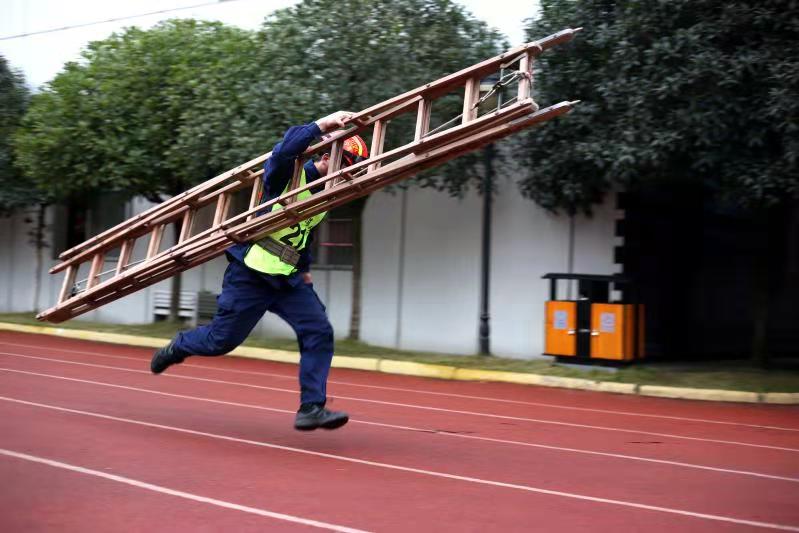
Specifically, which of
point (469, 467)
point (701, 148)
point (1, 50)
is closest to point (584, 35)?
point (701, 148)

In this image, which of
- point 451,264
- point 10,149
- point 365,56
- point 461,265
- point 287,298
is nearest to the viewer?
point 287,298

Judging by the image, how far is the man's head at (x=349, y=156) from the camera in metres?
6.67

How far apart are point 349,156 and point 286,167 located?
1.54ft

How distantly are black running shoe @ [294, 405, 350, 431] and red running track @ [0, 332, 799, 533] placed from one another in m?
0.19

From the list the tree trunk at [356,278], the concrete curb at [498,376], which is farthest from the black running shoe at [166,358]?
the tree trunk at [356,278]

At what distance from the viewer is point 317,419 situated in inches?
259

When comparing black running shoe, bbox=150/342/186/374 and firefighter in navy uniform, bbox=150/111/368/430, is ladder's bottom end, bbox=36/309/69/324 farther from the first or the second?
firefighter in navy uniform, bbox=150/111/368/430

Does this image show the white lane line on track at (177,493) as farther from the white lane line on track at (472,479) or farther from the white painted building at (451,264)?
the white painted building at (451,264)

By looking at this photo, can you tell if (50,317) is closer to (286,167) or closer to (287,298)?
(287,298)

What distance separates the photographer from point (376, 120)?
21.5 feet

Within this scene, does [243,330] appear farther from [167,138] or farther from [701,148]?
[167,138]

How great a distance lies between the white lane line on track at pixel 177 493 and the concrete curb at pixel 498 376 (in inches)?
271

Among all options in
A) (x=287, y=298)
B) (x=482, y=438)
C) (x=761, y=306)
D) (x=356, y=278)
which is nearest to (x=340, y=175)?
(x=287, y=298)

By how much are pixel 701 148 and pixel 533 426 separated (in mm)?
4553
